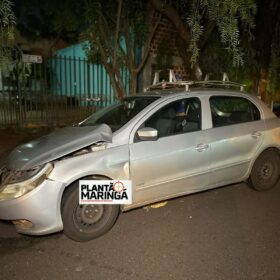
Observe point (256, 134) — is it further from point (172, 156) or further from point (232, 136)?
point (172, 156)

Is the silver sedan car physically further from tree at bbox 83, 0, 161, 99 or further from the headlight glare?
tree at bbox 83, 0, 161, 99

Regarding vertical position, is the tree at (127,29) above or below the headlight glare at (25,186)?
above

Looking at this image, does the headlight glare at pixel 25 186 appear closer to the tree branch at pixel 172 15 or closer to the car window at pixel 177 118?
the car window at pixel 177 118

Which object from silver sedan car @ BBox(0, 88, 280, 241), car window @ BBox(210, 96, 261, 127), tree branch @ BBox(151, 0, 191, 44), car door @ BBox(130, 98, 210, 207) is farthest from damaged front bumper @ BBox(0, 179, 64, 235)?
tree branch @ BBox(151, 0, 191, 44)

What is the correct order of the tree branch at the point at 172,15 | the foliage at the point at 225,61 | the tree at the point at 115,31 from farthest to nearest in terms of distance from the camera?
1. the foliage at the point at 225,61
2. the tree at the point at 115,31
3. the tree branch at the point at 172,15

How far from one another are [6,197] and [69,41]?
66.3 ft

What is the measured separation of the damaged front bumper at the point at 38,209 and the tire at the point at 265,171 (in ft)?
9.72

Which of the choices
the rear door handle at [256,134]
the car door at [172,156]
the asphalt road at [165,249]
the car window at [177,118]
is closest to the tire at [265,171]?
the rear door handle at [256,134]

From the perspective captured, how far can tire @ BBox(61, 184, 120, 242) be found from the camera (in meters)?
2.98

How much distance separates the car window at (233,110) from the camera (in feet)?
13.3

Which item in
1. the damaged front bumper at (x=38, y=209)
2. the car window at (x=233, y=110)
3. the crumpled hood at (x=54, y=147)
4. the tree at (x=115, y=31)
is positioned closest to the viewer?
the damaged front bumper at (x=38, y=209)

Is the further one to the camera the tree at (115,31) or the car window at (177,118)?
the tree at (115,31)
